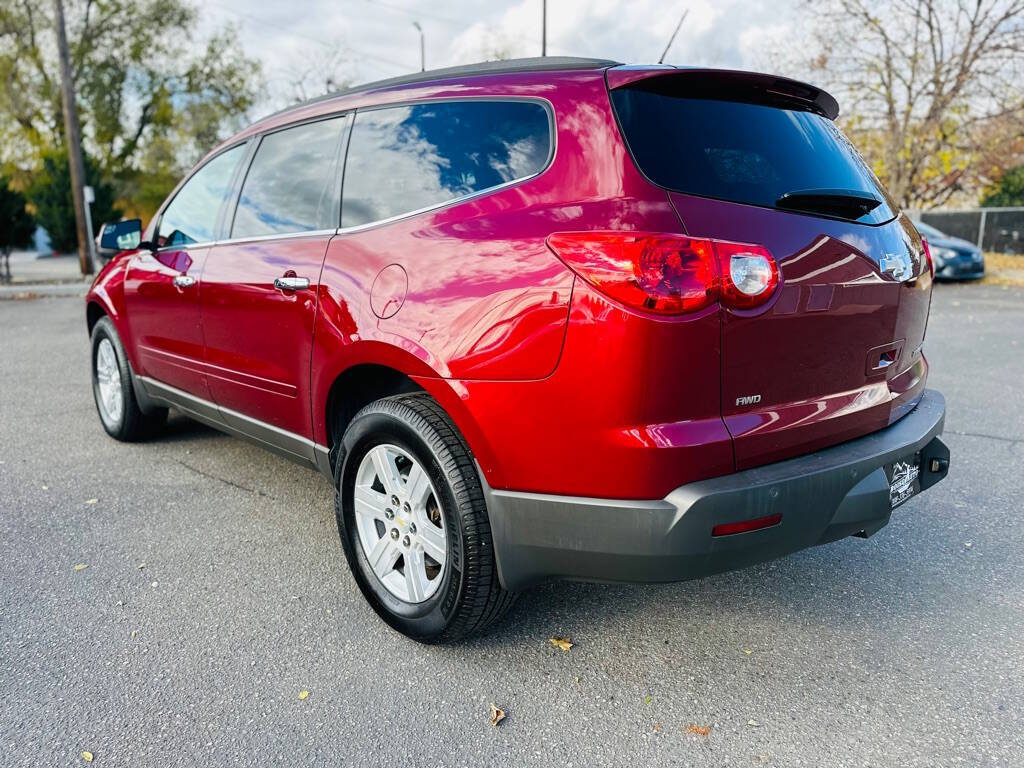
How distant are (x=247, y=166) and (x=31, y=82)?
31784 millimetres

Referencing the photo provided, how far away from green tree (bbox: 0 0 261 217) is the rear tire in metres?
28.7

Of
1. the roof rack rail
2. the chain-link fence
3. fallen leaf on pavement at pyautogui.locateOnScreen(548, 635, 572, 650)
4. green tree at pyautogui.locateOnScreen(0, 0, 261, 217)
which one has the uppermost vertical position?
green tree at pyautogui.locateOnScreen(0, 0, 261, 217)

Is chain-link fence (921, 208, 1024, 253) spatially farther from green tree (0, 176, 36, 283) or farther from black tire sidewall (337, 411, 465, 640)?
black tire sidewall (337, 411, 465, 640)

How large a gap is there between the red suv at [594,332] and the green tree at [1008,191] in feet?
93.2

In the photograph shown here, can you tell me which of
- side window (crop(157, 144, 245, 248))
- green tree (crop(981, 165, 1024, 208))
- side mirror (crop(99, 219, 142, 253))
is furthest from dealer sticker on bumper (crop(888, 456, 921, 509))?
green tree (crop(981, 165, 1024, 208))

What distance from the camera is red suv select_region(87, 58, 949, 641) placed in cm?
206

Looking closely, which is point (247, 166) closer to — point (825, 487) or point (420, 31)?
point (825, 487)

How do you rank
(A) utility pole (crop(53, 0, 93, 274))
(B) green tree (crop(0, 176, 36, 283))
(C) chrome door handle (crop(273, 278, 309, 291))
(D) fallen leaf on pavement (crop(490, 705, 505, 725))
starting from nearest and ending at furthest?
(D) fallen leaf on pavement (crop(490, 705, 505, 725)) → (C) chrome door handle (crop(273, 278, 309, 291)) → (B) green tree (crop(0, 176, 36, 283)) → (A) utility pole (crop(53, 0, 93, 274))

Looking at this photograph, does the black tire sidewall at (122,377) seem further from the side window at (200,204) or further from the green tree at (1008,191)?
the green tree at (1008,191)

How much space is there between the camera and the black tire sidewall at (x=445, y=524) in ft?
7.92

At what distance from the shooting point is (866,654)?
2.57 meters

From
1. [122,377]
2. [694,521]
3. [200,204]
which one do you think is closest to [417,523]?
[694,521]

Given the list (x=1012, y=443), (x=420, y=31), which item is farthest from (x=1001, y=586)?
(x=420, y=31)

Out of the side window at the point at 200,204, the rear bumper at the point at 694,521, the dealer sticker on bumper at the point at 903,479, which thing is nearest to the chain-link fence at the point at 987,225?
the dealer sticker on bumper at the point at 903,479
